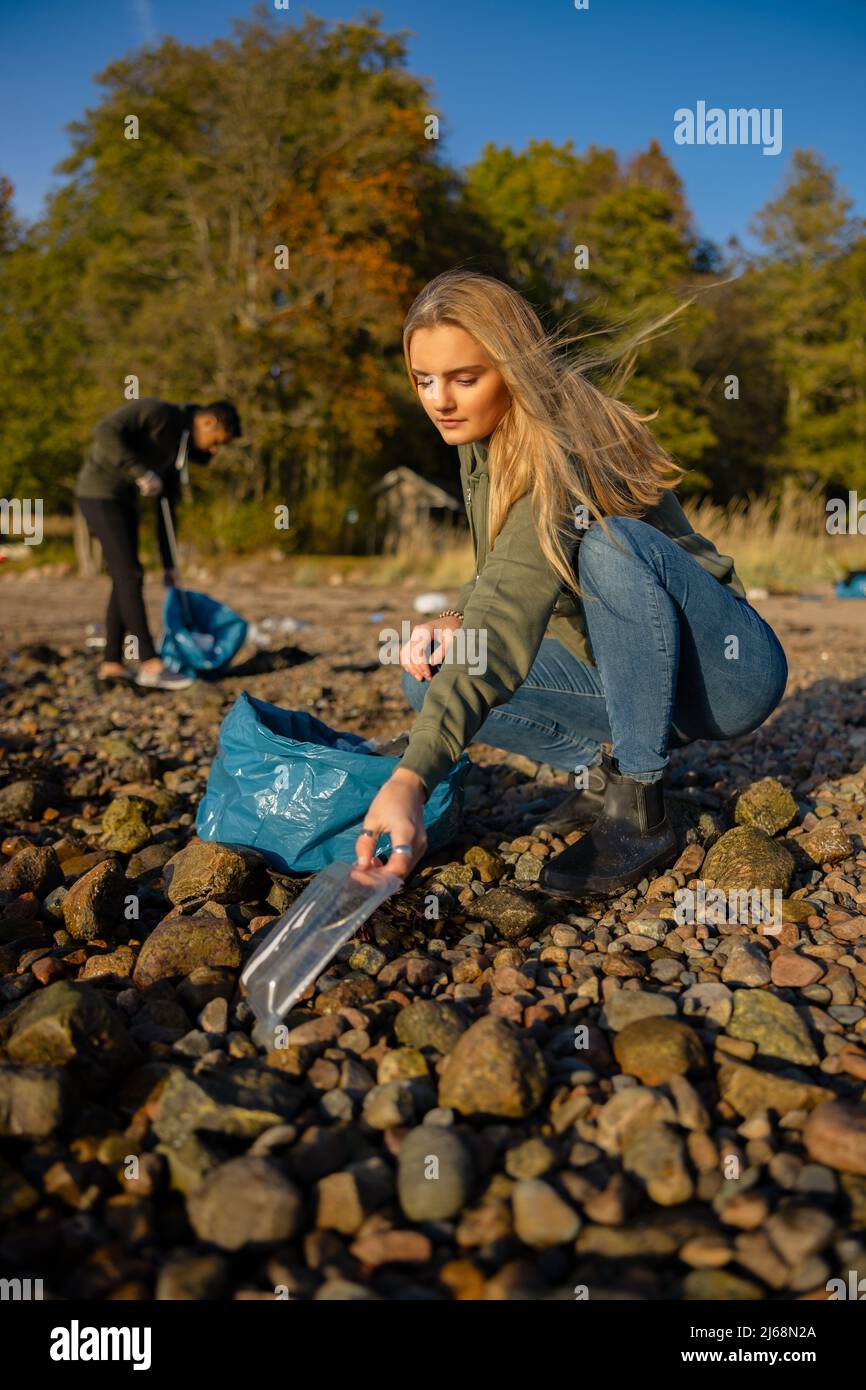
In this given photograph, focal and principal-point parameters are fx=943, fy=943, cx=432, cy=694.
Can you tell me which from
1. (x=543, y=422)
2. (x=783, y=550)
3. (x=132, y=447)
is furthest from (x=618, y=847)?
(x=783, y=550)

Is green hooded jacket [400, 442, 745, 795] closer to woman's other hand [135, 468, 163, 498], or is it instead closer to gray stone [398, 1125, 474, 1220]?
gray stone [398, 1125, 474, 1220]

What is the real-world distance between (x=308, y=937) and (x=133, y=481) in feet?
13.5

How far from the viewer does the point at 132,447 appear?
5227 millimetres

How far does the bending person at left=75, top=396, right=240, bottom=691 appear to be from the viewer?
509 centimetres

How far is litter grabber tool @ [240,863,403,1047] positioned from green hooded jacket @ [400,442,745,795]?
0.20 metres

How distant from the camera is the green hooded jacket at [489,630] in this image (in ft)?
5.20

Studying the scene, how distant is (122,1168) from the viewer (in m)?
1.30

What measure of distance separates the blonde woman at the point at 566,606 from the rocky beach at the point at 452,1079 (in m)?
0.28

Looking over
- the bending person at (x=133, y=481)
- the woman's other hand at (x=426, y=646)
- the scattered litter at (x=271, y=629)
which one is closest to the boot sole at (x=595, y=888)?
the woman's other hand at (x=426, y=646)
